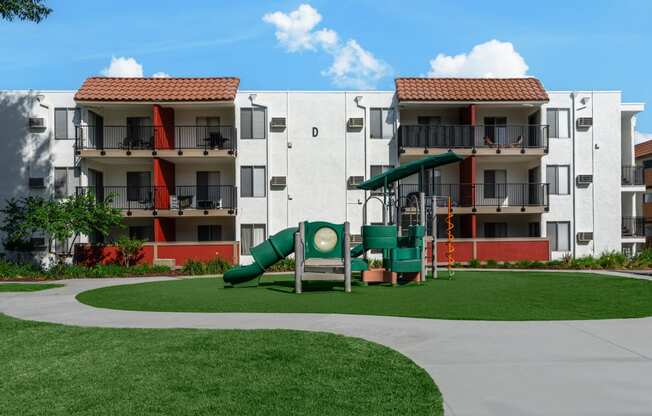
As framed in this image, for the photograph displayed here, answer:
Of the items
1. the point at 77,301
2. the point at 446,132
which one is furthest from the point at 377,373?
the point at 446,132

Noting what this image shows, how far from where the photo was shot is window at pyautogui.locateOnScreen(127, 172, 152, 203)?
3119 centimetres

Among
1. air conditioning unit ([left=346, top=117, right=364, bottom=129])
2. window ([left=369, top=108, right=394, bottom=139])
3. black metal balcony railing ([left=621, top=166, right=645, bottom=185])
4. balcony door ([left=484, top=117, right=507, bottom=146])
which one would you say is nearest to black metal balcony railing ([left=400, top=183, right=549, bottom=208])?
balcony door ([left=484, top=117, right=507, bottom=146])

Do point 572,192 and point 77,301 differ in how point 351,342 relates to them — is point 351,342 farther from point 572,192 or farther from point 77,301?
point 572,192

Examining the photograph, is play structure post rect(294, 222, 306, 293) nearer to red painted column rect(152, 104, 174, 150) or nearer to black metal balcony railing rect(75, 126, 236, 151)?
black metal balcony railing rect(75, 126, 236, 151)

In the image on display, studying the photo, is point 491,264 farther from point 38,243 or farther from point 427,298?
point 38,243

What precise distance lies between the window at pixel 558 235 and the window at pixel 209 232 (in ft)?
65.5

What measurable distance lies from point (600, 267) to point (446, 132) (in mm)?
10838

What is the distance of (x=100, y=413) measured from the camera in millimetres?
5145

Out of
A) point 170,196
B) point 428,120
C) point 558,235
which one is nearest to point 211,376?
point 170,196

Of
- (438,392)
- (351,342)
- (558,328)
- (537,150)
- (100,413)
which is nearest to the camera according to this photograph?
(100,413)

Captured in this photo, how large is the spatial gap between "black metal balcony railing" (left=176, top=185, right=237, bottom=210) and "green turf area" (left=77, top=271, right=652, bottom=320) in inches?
438

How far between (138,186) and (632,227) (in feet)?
106

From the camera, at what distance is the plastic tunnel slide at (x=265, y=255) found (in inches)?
694

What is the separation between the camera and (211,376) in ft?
20.8
